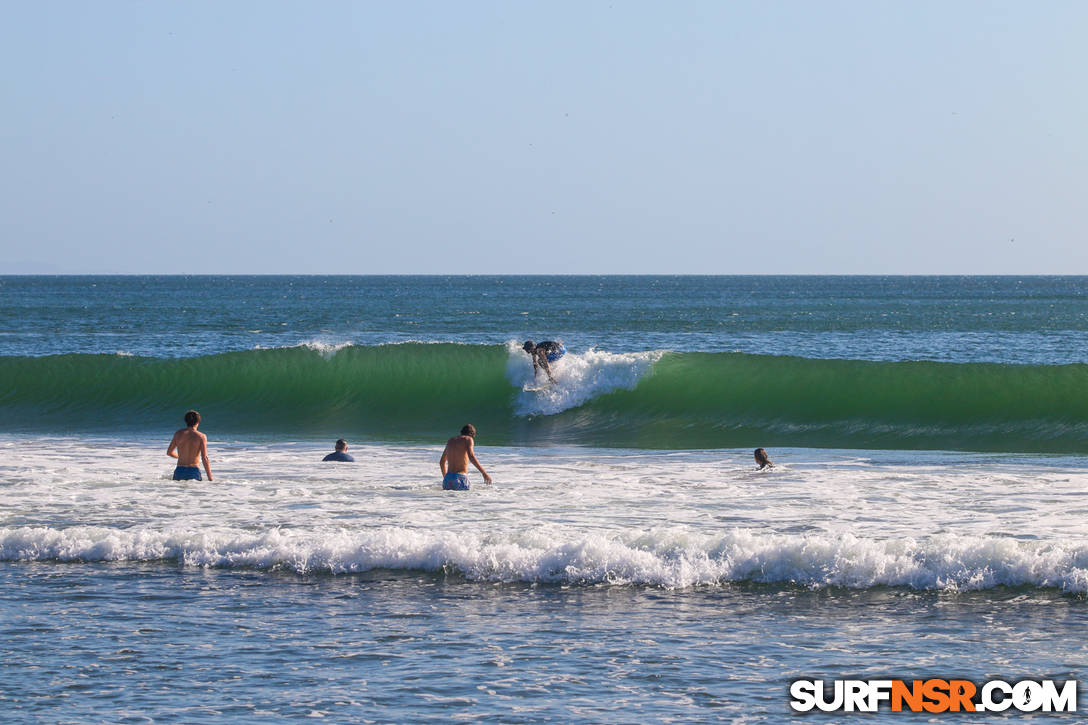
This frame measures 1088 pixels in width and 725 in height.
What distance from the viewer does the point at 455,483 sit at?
1323 cm

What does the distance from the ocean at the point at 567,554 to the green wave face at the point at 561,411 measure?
13cm

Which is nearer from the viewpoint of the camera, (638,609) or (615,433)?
(638,609)

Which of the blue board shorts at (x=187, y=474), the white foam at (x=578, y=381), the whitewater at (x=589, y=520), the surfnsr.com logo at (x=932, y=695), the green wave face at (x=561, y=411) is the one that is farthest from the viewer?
the white foam at (x=578, y=381)

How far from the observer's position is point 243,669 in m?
6.98

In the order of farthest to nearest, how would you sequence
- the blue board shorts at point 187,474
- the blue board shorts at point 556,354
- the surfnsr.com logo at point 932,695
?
the blue board shorts at point 556,354, the blue board shorts at point 187,474, the surfnsr.com logo at point 932,695

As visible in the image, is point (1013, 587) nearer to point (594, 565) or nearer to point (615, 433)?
point (594, 565)

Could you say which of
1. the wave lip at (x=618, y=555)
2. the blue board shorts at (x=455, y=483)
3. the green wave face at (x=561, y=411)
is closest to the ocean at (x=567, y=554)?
the wave lip at (x=618, y=555)

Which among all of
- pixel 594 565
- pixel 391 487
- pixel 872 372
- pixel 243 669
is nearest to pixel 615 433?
pixel 872 372

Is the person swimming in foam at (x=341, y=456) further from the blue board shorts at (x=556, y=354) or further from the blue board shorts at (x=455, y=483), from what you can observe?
the blue board shorts at (x=556, y=354)

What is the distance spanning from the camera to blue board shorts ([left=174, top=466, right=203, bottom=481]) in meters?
13.8

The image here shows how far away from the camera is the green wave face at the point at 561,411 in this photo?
22.1 metres

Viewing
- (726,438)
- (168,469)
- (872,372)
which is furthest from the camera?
(872,372)

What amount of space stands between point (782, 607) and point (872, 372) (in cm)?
1821

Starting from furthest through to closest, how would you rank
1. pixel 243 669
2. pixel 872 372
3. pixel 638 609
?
1. pixel 872 372
2. pixel 638 609
3. pixel 243 669
